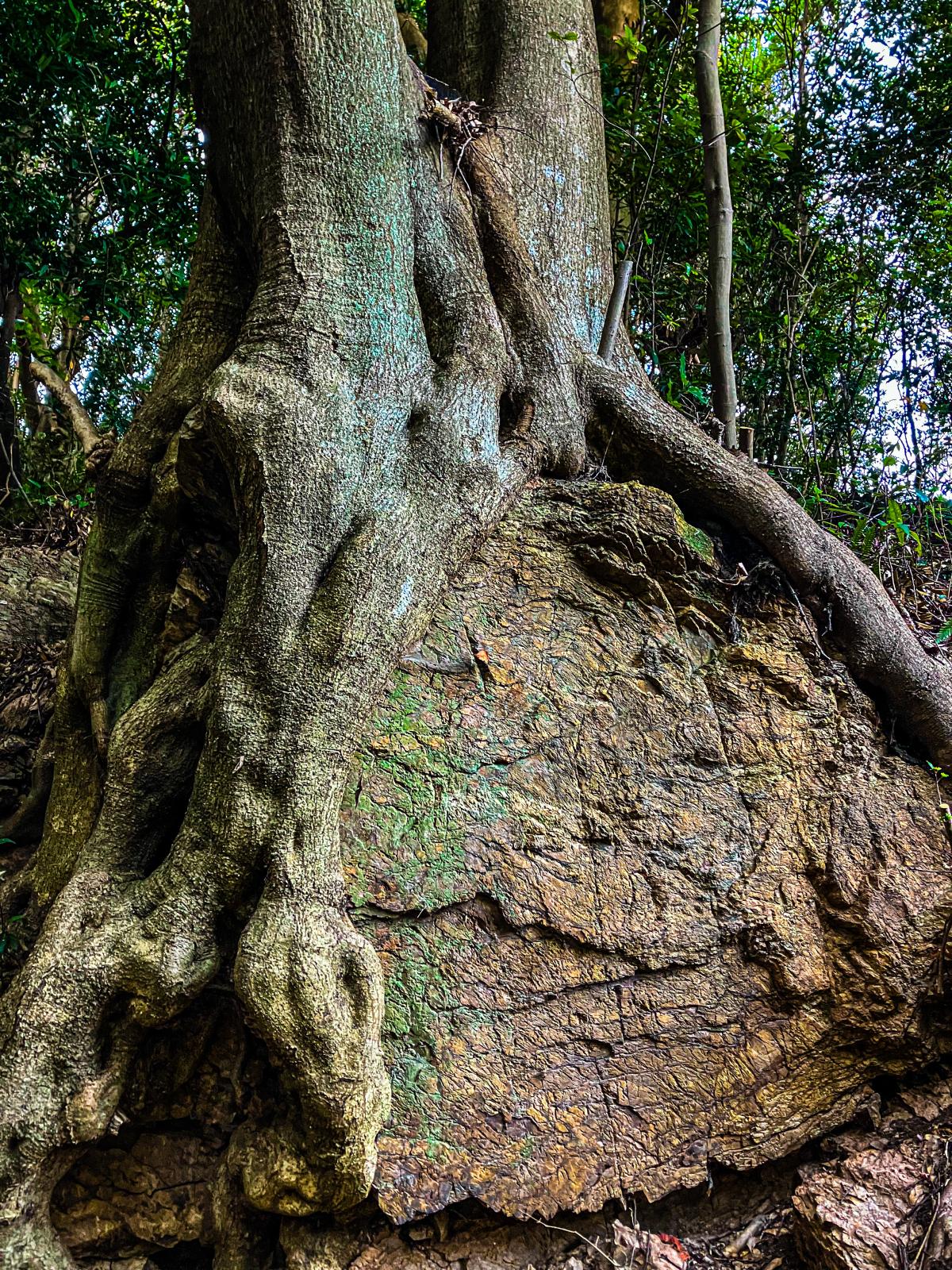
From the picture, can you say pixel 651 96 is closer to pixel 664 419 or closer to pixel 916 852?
pixel 664 419

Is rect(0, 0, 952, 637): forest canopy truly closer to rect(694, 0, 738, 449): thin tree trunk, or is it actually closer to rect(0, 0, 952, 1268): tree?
rect(694, 0, 738, 449): thin tree trunk

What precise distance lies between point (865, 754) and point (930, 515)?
278cm

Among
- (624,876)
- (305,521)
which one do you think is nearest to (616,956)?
(624,876)

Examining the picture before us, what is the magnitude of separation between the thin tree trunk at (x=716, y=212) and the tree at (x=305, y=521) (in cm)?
53

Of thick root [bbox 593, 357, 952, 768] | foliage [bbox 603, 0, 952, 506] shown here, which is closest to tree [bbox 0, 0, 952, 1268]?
thick root [bbox 593, 357, 952, 768]

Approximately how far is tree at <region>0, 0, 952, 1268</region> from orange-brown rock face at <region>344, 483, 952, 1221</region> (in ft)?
0.58

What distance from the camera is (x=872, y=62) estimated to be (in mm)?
5453

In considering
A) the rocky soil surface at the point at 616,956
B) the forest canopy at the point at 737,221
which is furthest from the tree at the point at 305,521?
the forest canopy at the point at 737,221

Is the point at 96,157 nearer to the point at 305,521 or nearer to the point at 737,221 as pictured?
the point at 305,521

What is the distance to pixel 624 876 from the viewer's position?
241cm

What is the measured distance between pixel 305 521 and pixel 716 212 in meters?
2.71

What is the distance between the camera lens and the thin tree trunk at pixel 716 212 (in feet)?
12.2

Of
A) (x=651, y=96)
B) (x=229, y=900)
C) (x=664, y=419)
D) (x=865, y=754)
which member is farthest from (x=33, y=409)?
(x=865, y=754)

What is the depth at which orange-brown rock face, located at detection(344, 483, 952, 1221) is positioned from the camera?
210cm
